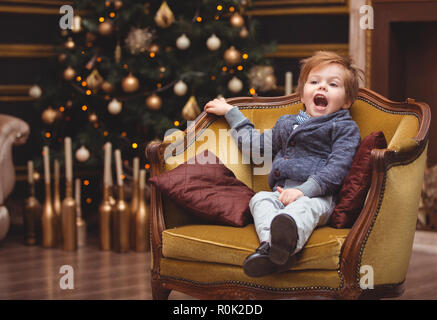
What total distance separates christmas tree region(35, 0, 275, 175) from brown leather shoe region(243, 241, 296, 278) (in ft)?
5.35

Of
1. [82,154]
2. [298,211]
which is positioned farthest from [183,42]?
[298,211]

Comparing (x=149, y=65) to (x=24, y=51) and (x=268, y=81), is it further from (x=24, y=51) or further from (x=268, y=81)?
(x=24, y=51)

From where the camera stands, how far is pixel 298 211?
1.89 meters

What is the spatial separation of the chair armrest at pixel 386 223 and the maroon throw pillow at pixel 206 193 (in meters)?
0.41

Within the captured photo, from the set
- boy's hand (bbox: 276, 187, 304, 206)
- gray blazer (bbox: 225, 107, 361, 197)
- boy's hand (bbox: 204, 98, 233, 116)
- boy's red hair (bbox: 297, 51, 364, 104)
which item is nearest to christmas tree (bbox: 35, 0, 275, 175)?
boy's hand (bbox: 204, 98, 233, 116)

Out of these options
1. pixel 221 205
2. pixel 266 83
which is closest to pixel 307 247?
pixel 221 205

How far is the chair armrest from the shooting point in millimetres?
1865

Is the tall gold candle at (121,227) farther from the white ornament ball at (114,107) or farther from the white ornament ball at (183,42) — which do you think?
the white ornament ball at (183,42)

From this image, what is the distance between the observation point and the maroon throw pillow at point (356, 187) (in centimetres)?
200

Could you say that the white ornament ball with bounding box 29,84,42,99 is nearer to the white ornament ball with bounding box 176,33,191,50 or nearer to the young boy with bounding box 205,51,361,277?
the white ornament ball with bounding box 176,33,191,50

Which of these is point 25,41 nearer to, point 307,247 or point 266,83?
point 266,83

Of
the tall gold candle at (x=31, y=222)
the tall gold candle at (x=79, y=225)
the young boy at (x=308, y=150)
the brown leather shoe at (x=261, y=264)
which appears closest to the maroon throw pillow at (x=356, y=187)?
the young boy at (x=308, y=150)

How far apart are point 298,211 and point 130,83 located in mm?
1802

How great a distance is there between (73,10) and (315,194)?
2306 mm
